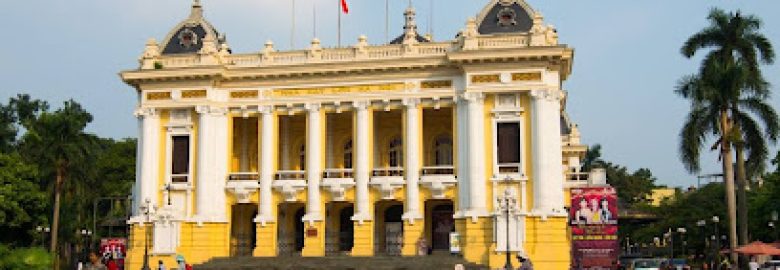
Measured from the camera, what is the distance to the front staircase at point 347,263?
3744 cm

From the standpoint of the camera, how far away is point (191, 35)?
45250mm

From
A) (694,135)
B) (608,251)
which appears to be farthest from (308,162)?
(694,135)

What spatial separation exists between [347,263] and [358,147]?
5893 millimetres

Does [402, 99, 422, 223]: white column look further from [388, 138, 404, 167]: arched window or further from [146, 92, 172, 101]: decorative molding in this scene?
[146, 92, 172, 101]: decorative molding

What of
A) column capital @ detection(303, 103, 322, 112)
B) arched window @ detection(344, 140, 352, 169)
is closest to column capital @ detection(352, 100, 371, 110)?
column capital @ detection(303, 103, 322, 112)

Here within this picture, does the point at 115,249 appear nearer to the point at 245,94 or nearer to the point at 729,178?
the point at 245,94

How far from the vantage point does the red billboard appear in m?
39.0

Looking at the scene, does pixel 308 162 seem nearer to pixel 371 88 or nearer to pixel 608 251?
pixel 371 88

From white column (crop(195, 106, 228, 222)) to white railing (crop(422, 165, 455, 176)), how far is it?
976 cm

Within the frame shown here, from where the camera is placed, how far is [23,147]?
57.7 metres

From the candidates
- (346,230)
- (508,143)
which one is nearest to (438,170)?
(508,143)

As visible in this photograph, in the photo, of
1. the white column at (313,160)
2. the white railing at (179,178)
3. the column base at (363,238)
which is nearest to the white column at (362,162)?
the column base at (363,238)

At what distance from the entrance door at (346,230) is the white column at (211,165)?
6.02 metres

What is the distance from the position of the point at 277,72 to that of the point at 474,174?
10.7m
